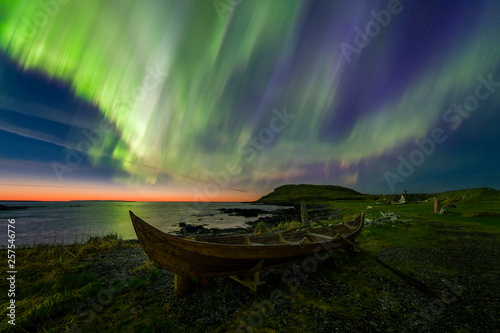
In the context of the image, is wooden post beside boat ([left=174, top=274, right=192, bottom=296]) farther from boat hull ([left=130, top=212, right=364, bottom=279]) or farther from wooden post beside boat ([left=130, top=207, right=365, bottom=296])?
boat hull ([left=130, top=212, right=364, bottom=279])

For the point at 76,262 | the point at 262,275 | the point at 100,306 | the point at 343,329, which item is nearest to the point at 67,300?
the point at 100,306

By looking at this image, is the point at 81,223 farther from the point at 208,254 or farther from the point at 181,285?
the point at 208,254

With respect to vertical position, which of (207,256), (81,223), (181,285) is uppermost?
(207,256)

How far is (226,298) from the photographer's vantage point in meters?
6.45

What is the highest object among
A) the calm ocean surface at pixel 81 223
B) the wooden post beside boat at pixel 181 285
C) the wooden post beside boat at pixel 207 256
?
the wooden post beside boat at pixel 207 256

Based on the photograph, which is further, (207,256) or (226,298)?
(226,298)

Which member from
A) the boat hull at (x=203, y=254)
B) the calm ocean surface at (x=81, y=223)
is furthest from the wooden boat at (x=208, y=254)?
the calm ocean surface at (x=81, y=223)

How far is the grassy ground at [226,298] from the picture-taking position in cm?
521

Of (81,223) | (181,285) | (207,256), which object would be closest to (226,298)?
(181,285)

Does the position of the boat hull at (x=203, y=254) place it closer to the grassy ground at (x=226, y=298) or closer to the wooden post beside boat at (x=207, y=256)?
the wooden post beside boat at (x=207, y=256)

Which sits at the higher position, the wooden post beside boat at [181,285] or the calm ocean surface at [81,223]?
the wooden post beside boat at [181,285]

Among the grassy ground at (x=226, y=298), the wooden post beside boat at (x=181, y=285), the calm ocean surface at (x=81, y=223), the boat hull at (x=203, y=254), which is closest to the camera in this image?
the grassy ground at (x=226, y=298)

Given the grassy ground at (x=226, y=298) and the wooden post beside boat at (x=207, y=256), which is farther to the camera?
the wooden post beside boat at (x=207, y=256)

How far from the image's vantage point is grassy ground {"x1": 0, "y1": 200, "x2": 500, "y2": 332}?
5.21 meters
